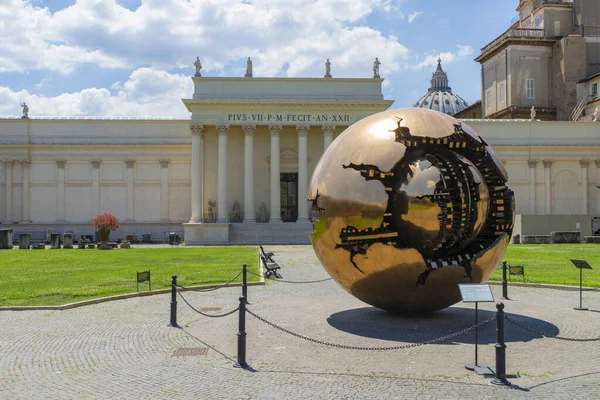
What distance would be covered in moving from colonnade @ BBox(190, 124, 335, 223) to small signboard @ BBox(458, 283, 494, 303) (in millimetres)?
43344

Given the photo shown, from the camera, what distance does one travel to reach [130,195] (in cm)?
5934

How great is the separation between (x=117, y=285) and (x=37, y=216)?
44.9m

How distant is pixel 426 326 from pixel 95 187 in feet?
175

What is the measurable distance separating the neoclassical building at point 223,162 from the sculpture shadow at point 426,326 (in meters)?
37.3

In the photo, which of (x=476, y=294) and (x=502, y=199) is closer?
(x=476, y=294)

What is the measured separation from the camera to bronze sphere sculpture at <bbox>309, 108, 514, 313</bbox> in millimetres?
10844

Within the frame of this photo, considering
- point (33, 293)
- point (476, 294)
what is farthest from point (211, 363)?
point (33, 293)

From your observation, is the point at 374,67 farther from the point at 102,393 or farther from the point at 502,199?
the point at 102,393

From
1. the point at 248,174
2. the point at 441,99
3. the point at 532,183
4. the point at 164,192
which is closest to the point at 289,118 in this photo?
the point at 248,174

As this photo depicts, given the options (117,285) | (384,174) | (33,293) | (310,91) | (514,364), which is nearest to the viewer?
(514,364)

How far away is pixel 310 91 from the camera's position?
55281 mm

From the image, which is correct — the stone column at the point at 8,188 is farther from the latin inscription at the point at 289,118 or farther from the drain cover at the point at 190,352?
the drain cover at the point at 190,352

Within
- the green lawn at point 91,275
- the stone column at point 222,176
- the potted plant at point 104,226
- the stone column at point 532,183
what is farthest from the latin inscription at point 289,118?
the green lawn at point 91,275

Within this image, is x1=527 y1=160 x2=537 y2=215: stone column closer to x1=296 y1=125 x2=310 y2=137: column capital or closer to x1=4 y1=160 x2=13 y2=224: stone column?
x1=296 y1=125 x2=310 y2=137: column capital
